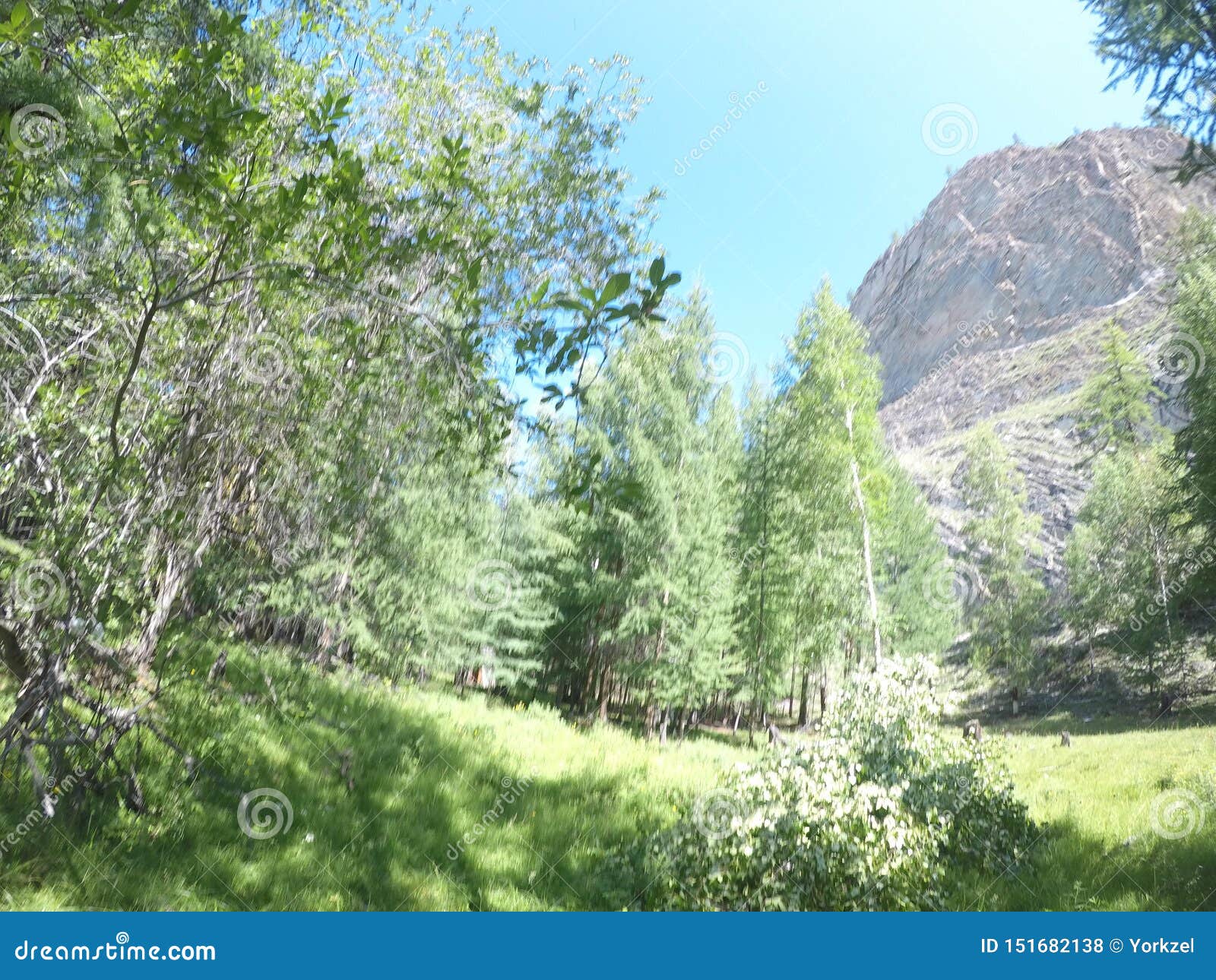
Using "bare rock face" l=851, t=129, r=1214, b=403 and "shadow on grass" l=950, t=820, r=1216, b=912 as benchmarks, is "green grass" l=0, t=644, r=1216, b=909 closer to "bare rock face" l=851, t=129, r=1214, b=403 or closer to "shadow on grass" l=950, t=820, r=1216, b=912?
"shadow on grass" l=950, t=820, r=1216, b=912

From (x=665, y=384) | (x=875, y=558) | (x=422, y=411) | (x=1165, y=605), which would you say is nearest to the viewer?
(x=422, y=411)

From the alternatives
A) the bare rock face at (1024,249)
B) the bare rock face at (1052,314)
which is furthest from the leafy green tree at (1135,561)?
the bare rock face at (1024,249)

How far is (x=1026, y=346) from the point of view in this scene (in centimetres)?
2492

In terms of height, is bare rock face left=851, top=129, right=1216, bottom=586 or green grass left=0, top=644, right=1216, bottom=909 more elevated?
bare rock face left=851, top=129, right=1216, bottom=586

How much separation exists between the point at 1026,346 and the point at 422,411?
26.9 meters

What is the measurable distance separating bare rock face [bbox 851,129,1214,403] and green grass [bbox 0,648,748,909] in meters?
9.07

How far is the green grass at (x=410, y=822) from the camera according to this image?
353 cm

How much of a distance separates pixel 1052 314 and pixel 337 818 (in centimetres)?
3033

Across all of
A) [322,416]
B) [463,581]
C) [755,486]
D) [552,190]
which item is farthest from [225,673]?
[755,486]

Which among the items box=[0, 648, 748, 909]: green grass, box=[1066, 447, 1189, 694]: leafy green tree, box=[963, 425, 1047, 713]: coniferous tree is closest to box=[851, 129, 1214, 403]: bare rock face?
box=[1066, 447, 1189, 694]: leafy green tree

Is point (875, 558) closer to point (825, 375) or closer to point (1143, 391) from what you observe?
point (825, 375)

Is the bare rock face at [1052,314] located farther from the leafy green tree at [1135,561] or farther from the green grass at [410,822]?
the green grass at [410,822]

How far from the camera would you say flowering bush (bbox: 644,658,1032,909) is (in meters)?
4.68

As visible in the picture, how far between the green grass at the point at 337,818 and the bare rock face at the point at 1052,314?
897 centimetres
